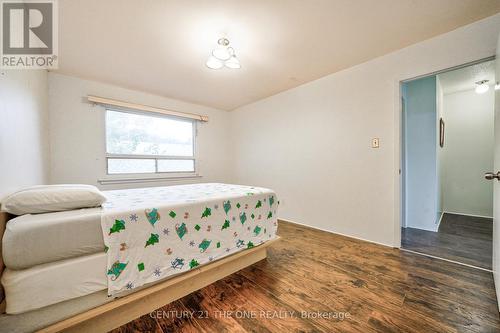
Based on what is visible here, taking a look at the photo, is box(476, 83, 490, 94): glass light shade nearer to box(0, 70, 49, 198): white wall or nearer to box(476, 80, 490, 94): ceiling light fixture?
box(476, 80, 490, 94): ceiling light fixture

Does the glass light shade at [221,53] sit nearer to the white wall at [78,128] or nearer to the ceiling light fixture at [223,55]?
the ceiling light fixture at [223,55]

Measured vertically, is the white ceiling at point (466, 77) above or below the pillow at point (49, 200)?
above

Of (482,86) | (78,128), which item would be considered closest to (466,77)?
(482,86)

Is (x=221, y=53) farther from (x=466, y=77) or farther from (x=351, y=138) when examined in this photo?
(x=466, y=77)

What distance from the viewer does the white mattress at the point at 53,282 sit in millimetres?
817

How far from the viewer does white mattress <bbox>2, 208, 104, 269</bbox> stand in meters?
0.85

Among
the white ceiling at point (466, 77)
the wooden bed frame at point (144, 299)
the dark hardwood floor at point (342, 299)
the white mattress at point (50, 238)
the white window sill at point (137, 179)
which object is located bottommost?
the dark hardwood floor at point (342, 299)

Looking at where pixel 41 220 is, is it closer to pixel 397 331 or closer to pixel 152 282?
pixel 152 282

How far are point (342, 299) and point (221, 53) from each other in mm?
2453

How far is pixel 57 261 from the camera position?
939 mm

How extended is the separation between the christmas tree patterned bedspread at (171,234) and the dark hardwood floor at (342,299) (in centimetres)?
27

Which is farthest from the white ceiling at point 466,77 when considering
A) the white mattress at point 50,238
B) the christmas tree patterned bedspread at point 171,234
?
the white mattress at point 50,238

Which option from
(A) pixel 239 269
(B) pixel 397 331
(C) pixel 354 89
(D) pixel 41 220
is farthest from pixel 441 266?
(D) pixel 41 220

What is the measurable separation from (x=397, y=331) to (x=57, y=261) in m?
1.95
